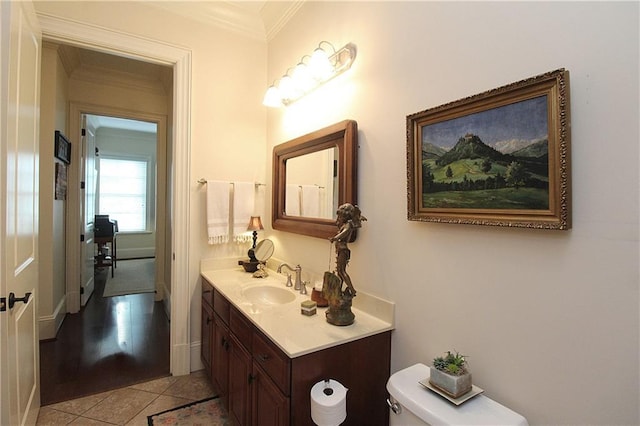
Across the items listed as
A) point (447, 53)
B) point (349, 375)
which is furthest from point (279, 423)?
point (447, 53)

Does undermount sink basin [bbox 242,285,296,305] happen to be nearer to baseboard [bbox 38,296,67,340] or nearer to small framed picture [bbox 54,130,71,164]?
baseboard [bbox 38,296,67,340]

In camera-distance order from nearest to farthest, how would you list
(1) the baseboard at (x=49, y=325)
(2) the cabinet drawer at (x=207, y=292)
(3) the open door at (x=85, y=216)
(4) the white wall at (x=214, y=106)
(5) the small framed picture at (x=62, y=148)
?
(2) the cabinet drawer at (x=207, y=292) → (4) the white wall at (x=214, y=106) → (1) the baseboard at (x=49, y=325) → (5) the small framed picture at (x=62, y=148) → (3) the open door at (x=85, y=216)

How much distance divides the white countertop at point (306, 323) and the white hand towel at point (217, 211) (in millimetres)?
604

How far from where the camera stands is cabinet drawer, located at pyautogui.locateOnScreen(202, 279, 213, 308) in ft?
7.08

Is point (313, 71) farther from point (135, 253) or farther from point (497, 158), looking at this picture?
point (135, 253)

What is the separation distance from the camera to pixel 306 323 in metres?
1.47

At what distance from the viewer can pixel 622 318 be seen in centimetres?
→ 82

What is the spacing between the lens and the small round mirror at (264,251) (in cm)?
241

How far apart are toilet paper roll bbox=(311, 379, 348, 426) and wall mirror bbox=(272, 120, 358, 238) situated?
2.75ft

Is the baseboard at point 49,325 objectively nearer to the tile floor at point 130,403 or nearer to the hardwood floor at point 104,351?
the hardwood floor at point 104,351

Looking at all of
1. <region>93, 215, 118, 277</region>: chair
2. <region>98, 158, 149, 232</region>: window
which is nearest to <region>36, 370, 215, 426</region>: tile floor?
<region>93, 215, 118, 277</region>: chair

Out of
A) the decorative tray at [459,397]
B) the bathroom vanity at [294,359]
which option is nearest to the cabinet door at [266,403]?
the bathroom vanity at [294,359]

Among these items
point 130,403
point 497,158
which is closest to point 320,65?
point 497,158

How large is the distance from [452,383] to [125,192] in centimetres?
740
